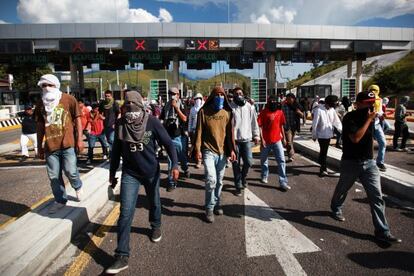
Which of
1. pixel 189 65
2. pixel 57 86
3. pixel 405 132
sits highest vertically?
pixel 189 65

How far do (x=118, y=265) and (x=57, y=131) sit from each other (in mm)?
2133

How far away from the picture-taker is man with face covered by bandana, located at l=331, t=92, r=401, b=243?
12.4 ft

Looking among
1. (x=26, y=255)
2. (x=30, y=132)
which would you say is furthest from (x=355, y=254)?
(x=30, y=132)

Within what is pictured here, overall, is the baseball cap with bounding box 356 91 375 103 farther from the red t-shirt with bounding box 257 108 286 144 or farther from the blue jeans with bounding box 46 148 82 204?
the blue jeans with bounding box 46 148 82 204

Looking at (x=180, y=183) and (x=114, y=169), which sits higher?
(x=114, y=169)

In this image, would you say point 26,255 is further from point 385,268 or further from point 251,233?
point 385,268

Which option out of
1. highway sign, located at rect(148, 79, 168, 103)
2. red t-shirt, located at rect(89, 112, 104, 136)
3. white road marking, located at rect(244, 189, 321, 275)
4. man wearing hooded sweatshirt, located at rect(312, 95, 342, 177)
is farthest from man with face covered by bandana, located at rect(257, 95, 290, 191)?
highway sign, located at rect(148, 79, 168, 103)

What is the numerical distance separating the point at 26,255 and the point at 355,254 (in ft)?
11.6

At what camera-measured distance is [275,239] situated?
393 centimetres

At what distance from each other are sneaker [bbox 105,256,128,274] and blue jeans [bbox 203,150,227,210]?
1571 millimetres

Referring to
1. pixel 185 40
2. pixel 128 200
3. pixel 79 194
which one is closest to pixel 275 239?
pixel 128 200

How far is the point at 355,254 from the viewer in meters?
3.50

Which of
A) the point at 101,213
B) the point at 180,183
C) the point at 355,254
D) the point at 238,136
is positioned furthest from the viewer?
the point at 180,183

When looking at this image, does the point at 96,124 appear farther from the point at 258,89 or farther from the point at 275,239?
the point at 258,89
